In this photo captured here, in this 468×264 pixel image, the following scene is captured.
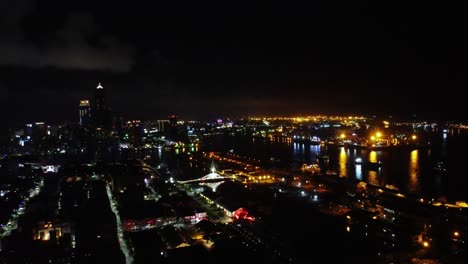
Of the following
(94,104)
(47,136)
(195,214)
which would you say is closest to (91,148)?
(47,136)

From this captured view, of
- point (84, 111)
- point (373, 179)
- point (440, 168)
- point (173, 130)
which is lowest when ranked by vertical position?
point (373, 179)

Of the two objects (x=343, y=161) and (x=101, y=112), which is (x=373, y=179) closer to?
(x=343, y=161)

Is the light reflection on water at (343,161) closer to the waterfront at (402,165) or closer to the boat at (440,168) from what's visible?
the waterfront at (402,165)

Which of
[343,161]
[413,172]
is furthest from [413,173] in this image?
[343,161]

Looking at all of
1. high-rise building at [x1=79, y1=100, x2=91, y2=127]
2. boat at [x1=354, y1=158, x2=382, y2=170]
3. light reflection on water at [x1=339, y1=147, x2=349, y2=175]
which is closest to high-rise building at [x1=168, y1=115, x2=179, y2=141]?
high-rise building at [x1=79, y1=100, x2=91, y2=127]

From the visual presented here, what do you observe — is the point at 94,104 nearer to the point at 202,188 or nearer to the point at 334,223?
the point at 202,188

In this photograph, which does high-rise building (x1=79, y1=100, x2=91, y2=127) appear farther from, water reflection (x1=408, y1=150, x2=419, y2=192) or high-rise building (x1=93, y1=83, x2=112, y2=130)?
water reflection (x1=408, y1=150, x2=419, y2=192)

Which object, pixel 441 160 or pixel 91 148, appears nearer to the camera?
pixel 441 160
